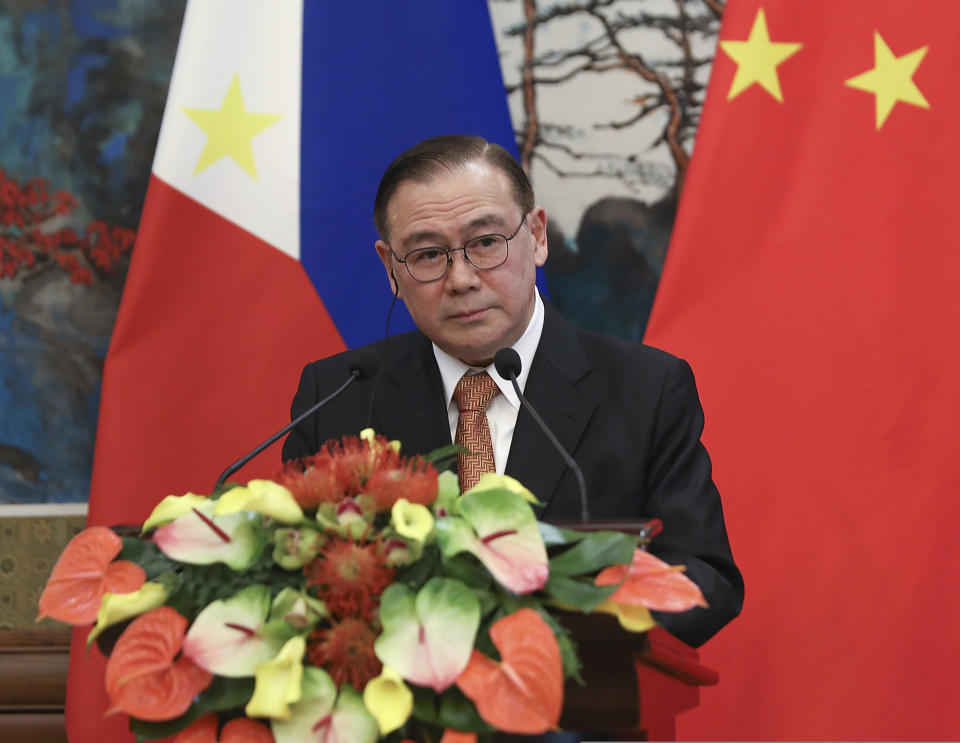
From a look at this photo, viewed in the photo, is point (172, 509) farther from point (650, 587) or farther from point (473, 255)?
point (473, 255)

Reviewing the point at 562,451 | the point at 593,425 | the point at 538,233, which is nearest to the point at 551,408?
the point at 593,425

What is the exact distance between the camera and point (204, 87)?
2557mm

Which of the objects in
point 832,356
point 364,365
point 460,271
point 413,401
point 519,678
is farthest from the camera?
point 832,356

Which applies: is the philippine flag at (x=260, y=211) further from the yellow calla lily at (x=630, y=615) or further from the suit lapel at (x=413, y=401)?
the yellow calla lily at (x=630, y=615)

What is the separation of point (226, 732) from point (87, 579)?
9.1 inches

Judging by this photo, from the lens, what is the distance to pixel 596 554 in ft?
3.47

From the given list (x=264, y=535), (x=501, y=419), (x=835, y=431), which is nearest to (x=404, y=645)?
(x=264, y=535)

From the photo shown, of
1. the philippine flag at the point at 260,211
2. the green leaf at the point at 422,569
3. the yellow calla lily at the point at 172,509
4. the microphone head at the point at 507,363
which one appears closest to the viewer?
the green leaf at the point at 422,569

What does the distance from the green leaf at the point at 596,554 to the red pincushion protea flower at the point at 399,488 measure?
0.15m

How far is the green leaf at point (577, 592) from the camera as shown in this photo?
1.01 m

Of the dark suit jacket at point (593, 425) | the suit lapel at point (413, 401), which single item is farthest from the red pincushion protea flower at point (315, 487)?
the suit lapel at point (413, 401)

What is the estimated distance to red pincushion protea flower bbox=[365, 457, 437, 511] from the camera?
3.55 ft

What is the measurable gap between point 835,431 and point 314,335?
1.22 metres

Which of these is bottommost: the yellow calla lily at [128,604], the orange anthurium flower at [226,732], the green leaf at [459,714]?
the orange anthurium flower at [226,732]
